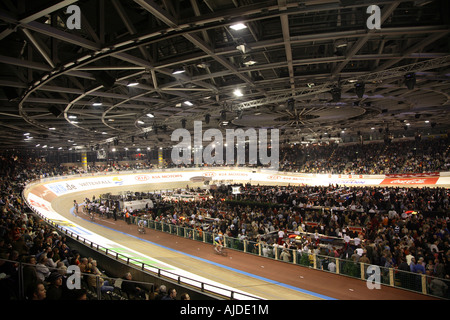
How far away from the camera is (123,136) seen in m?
32.3

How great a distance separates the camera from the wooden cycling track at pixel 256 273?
387 inches

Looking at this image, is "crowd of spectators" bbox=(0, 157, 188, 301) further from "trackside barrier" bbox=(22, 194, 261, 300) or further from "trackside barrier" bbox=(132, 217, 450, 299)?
"trackside barrier" bbox=(132, 217, 450, 299)

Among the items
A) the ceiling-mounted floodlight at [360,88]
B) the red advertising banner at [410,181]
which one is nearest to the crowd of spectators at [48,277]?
the ceiling-mounted floodlight at [360,88]

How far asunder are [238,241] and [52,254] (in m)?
9.18

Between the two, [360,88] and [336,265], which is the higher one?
[360,88]

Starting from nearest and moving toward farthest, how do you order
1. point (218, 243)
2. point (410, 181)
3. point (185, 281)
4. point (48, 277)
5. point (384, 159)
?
point (48, 277)
point (185, 281)
point (218, 243)
point (410, 181)
point (384, 159)

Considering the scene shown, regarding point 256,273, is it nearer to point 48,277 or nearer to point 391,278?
point 391,278

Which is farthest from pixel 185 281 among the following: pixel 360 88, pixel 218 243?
pixel 360 88

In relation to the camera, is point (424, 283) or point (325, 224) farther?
point (325, 224)

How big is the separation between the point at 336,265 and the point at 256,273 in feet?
11.1

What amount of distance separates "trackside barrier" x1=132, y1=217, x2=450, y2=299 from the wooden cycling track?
0.69 ft

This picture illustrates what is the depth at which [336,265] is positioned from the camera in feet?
37.9

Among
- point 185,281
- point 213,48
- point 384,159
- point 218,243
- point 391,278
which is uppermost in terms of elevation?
point 213,48

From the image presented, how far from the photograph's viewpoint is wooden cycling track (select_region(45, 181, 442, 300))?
387 inches
